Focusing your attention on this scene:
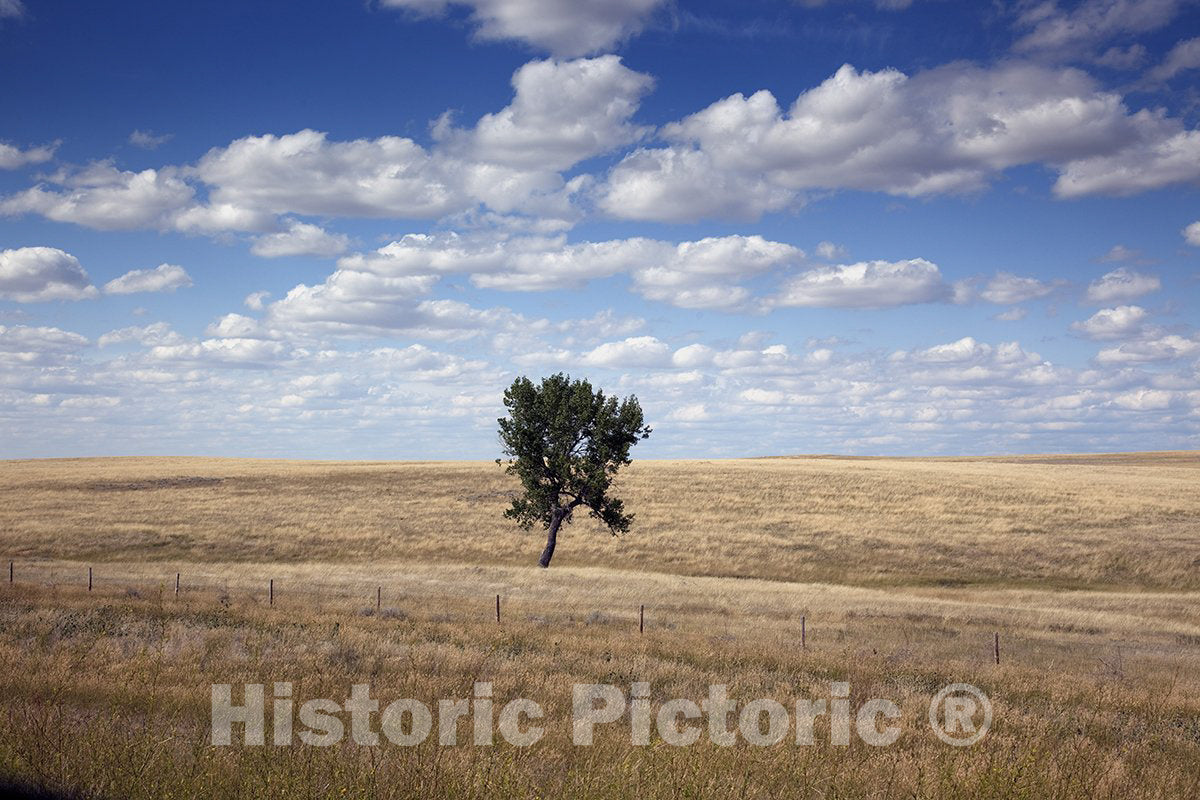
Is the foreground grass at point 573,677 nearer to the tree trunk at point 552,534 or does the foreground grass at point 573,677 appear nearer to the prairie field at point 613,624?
the prairie field at point 613,624

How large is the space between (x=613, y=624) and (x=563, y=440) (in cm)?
2012

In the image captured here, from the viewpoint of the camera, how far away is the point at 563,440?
45.4m

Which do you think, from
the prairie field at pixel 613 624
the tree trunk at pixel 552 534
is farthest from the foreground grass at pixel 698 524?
the tree trunk at pixel 552 534

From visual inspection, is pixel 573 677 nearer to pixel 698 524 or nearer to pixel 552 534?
Result: pixel 552 534

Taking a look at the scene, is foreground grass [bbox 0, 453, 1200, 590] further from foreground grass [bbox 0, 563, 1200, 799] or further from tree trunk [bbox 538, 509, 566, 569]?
foreground grass [bbox 0, 563, 1200, 799]

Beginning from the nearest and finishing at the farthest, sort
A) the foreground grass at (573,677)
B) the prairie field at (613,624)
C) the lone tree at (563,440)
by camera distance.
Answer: the foreground grass at (573,677) < the prairie field at (613,624) < the lone tree at (563,440)

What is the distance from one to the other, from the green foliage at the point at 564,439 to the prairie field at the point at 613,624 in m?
4.17

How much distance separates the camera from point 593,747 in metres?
9.21

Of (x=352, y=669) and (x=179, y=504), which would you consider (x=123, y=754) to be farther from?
(x=179, y=504)

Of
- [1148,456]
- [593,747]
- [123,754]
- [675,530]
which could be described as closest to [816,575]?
[675,530]

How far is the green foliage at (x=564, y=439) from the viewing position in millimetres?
44688

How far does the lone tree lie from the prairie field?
13.5 feet

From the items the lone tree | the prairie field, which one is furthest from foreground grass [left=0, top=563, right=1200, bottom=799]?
the lone tree

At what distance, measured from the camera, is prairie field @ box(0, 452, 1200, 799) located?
25.5 feet
